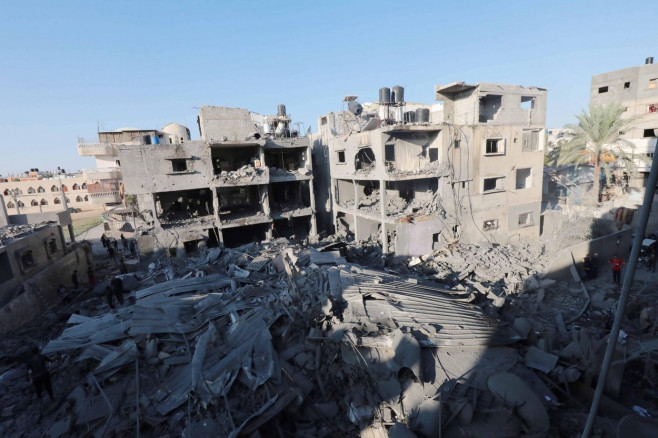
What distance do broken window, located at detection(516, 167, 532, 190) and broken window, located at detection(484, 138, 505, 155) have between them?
319 cm

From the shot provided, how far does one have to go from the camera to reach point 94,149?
128 feet

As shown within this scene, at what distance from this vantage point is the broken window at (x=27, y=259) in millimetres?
15680

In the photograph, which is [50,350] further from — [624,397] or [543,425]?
[624,397]

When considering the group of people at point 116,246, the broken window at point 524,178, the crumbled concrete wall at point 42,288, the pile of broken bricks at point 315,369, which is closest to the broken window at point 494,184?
the broken window at point 524,178

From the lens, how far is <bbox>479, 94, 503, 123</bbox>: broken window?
22453mm

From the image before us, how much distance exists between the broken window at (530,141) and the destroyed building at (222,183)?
50.5ft

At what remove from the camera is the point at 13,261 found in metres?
14.9

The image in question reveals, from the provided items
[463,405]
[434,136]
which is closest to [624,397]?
[463,405]

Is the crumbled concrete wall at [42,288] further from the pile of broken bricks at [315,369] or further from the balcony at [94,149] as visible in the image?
the balcony at [94,149]

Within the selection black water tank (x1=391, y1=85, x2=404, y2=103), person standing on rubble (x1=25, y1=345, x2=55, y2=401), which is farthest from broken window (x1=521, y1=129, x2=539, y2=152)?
person standing on rubble (x1=25, y1=345, x2=55, y2=401)

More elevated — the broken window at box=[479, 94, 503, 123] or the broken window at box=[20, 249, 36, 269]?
the broken window at box=[479, 94, 503, 123]

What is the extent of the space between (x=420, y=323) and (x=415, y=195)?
1600cm

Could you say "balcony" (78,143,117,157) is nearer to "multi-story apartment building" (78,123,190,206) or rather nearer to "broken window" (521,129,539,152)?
"multi-story apartment building" (78,123,190,206)

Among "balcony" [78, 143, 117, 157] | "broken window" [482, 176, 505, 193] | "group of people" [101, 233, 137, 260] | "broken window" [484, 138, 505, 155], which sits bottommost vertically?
"group of people" [101, 233, 137, 260]
